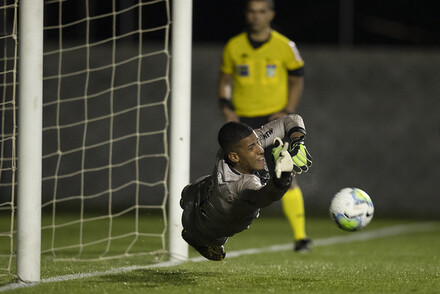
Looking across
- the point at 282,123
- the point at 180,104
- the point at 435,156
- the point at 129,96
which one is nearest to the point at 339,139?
the point at 435,156

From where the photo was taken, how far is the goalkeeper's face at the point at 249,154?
5.67 m

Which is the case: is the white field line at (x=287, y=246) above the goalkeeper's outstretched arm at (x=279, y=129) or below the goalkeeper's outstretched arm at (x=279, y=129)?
below

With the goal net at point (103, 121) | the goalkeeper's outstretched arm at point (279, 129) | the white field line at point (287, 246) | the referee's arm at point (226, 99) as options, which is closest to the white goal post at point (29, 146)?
the white field line at point (287, 246)

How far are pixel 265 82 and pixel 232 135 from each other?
314 cm

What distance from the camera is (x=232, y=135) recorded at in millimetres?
5688

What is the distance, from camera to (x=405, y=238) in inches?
423

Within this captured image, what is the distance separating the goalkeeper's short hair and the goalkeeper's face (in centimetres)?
2

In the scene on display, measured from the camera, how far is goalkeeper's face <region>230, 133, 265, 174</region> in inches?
223

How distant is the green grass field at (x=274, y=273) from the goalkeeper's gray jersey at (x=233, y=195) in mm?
360

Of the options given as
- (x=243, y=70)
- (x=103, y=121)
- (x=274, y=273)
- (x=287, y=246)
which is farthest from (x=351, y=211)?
(x=103, y=121)

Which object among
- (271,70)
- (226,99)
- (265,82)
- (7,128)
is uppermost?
(271,70)

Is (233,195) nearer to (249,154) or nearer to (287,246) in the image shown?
(249,154)

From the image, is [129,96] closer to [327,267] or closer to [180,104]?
[180,104]

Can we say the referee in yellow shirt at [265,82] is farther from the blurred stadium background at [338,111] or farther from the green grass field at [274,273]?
the blurred stadium background at [338,111]
